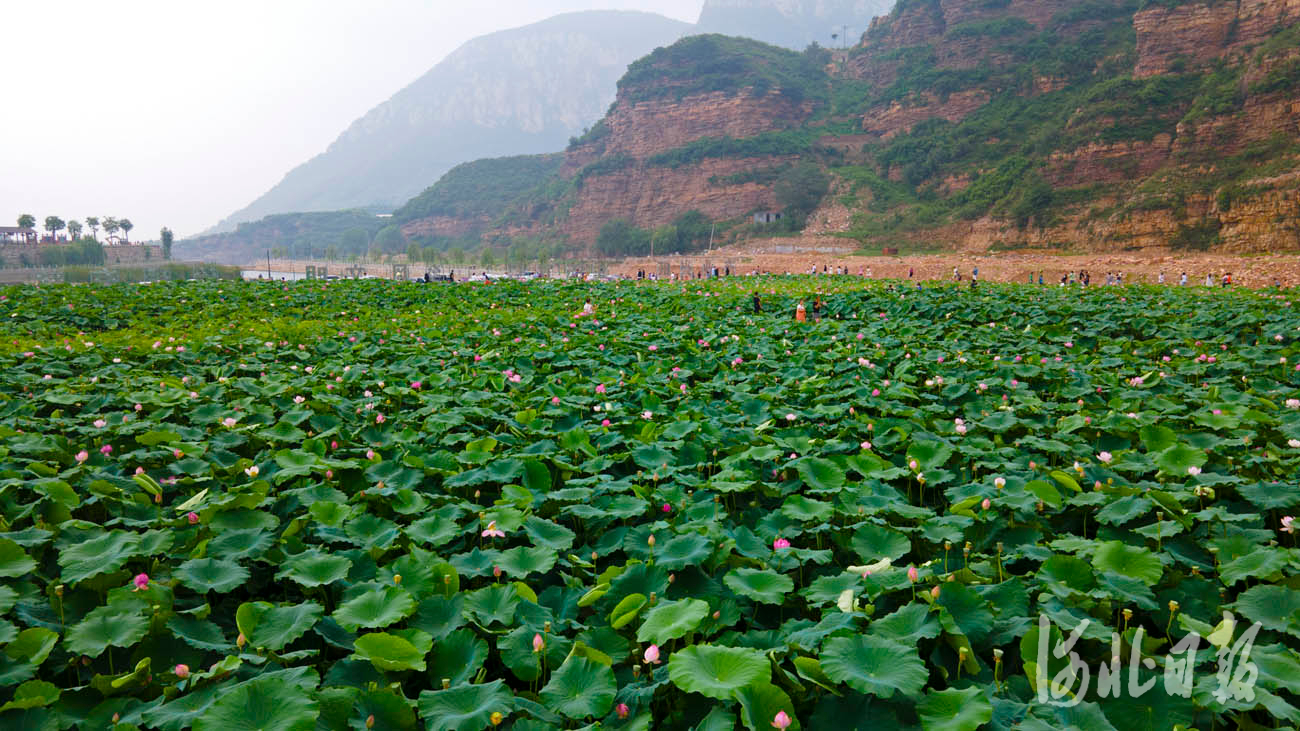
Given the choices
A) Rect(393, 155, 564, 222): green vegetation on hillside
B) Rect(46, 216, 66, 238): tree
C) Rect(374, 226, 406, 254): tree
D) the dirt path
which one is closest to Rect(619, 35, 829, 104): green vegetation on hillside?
Rect(393, 155, 564, 222): green vegetation on hillside

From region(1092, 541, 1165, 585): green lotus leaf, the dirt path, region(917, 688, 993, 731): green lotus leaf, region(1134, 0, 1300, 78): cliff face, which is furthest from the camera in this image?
region(1134, 0, 1300, 78): cliff face

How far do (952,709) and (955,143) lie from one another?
90.4 meters

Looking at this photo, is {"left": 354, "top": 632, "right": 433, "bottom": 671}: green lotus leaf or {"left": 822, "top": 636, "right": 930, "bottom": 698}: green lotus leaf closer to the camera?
{"left": 822, "top": 636, "right": 930, "bottom": 698}: green lotus leaf

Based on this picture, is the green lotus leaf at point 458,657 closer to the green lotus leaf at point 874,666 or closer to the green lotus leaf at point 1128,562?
the green lotus leaf at point 874,666

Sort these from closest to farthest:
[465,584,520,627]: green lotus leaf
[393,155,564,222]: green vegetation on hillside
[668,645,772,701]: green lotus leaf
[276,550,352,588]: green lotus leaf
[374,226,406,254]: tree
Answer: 1. [668,645,772,701]: green lotus leaf
2. [465,584,520,627]: green lotus leaf
3. [276,550,352,588]: green lotus leaf
4. [393,155,564,222]: green vegetation on hillside
5. [374,226,406,254]: tree

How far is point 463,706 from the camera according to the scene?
83.7 inches

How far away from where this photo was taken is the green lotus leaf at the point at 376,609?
2477 mm

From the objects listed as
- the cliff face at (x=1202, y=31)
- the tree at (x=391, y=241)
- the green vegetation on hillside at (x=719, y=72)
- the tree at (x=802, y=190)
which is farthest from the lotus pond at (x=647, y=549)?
the tree at (x=391, y=241)

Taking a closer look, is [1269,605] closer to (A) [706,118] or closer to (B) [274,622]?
(B) [274,622]

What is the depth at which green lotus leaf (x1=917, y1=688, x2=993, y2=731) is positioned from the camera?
188 centimetres

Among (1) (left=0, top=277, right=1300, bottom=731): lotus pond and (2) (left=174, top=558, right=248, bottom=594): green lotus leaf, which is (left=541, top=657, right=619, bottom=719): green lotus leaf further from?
(2) (left=174, top=558, right=248, bottom=594): green lotus leaf

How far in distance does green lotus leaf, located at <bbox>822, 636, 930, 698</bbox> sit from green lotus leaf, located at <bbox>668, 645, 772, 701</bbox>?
24cm

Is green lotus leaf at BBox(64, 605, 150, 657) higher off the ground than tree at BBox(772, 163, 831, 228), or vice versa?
tree at BBox(772, 163, 831, 228)

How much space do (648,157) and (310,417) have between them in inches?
4359
